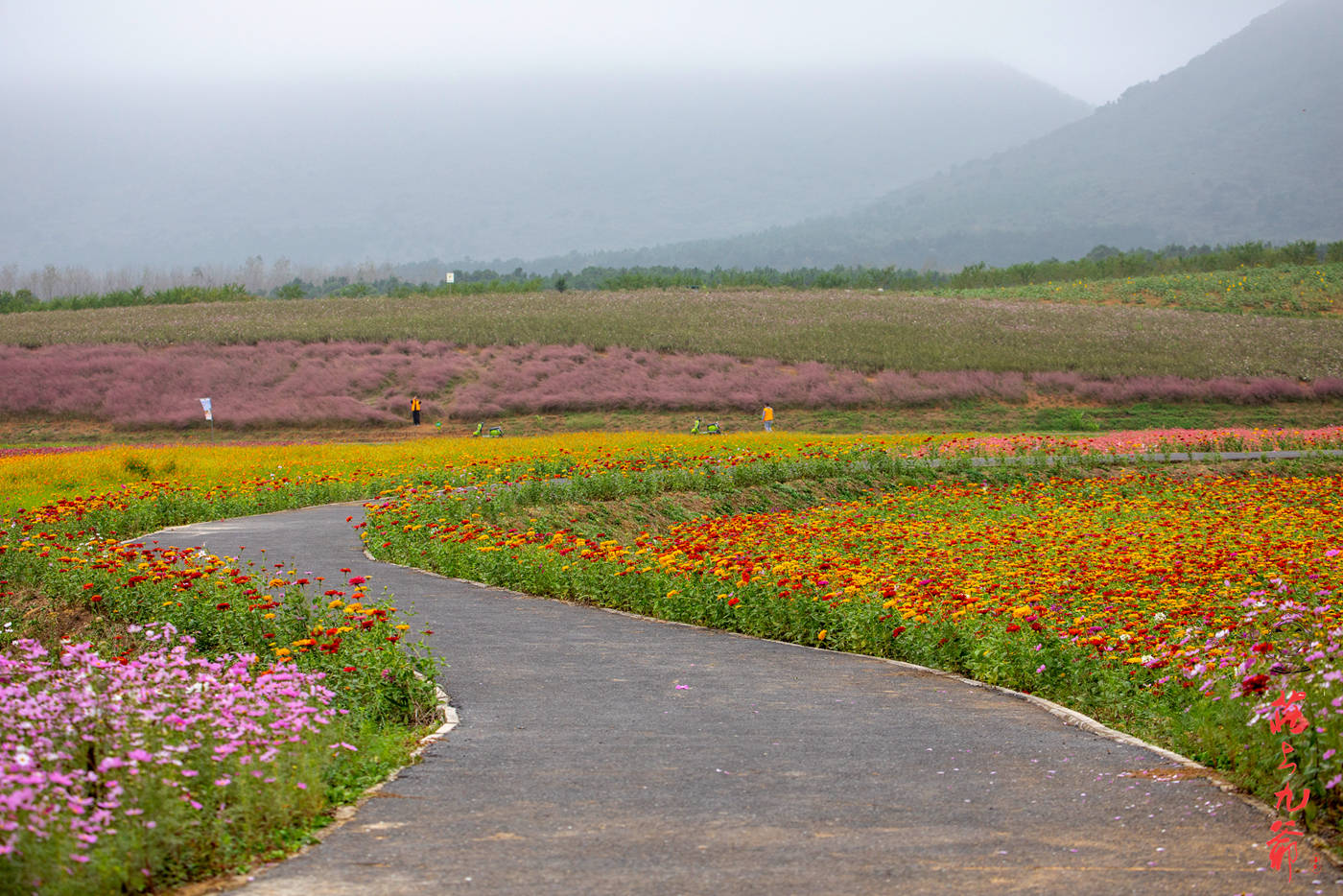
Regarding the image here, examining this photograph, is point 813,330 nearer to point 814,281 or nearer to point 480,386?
point 480,386

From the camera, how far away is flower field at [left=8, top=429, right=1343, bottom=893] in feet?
17.9

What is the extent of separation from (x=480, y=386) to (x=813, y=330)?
20.9 meters

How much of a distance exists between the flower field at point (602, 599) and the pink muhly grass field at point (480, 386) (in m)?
23.4

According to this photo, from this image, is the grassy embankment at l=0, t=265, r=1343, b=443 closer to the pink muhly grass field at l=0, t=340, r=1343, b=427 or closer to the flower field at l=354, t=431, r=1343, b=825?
the pink muhly grass field at l=0, t=340, r=1343, b=427

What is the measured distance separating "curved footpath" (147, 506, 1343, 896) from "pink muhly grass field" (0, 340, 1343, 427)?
42354mm

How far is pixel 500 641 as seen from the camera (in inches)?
448

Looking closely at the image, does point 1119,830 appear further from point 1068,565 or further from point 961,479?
point 961,479

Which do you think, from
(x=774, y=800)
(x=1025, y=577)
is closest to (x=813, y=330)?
(x=1025, y=577)

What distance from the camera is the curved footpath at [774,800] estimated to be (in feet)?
17.2

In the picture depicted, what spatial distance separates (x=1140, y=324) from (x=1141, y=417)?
25.1m

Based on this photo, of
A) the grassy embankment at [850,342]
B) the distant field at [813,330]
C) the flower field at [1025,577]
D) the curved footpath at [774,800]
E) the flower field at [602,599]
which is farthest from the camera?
the distant field at [813,330]

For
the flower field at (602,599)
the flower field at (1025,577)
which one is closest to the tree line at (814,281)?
the flower field at (602,599)

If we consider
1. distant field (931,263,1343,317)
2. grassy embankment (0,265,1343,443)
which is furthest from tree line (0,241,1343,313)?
grassy embankment (0,265,1343,443)

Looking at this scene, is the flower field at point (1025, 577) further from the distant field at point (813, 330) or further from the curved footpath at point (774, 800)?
the distant field at point (813, 330)
